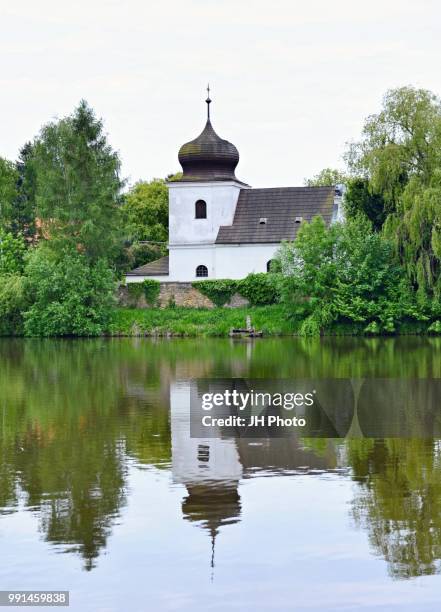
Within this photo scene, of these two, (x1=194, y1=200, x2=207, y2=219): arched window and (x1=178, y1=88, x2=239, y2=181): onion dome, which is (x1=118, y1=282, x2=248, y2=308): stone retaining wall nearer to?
(x1=194, y1=200, x2=207, y2=219): arched window

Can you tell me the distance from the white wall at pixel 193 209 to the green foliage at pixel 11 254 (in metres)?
7.27

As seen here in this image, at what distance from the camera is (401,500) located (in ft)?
37.6

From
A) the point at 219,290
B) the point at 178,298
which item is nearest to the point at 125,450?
the point at 219,290

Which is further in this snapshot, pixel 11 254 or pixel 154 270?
pixel 154 270

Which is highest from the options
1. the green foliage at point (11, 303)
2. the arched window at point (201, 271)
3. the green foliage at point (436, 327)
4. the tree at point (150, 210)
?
the tree at point (150, 210)

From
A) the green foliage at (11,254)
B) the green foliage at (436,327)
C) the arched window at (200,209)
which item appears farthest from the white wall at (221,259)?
the green foliage at (436,327)

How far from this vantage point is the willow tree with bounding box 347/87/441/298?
145 ft

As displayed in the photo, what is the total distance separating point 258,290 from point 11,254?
12.0 metres

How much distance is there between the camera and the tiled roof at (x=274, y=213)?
53.3m

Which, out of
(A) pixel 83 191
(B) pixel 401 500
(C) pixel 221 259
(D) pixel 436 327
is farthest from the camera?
(C) pixel 221 259

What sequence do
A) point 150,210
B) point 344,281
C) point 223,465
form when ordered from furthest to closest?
point 150,210 → point 344,281 → point 223,465

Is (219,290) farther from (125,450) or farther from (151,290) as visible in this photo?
(125,450)

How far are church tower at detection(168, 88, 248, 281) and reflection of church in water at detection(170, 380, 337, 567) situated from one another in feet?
123

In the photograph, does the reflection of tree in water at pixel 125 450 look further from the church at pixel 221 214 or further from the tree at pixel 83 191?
the church at pixel 221 214
